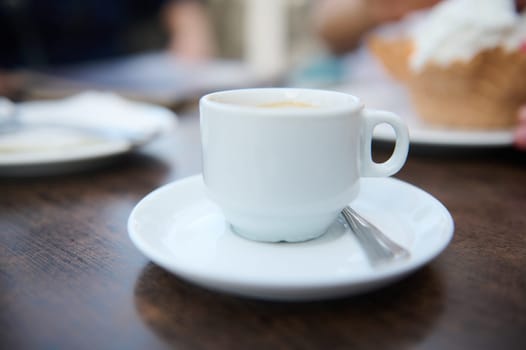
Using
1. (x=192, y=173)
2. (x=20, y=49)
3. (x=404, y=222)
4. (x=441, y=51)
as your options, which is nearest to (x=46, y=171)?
(x=192, y=173)

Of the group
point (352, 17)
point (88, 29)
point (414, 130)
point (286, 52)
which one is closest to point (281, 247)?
point (414, 130)

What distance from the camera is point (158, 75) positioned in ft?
3.67

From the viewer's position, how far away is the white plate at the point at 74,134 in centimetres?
54

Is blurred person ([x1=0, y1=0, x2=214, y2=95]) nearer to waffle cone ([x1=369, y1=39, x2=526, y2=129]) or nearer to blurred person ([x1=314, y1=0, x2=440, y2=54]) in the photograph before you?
blurred person ([x1=314, y1=0, x2=440, y2=54])

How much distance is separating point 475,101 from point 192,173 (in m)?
0.39

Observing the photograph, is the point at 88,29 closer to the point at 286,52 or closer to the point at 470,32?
the point at 286,52

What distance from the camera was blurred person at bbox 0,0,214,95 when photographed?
5.59 ft

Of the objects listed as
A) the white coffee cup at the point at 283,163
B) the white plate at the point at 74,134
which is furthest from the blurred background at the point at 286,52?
the white coffee cup at the point at 283,163

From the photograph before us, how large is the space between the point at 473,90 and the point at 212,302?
0.50 meters

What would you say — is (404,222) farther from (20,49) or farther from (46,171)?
(20,49)

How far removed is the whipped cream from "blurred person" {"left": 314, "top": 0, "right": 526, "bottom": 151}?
75 cm

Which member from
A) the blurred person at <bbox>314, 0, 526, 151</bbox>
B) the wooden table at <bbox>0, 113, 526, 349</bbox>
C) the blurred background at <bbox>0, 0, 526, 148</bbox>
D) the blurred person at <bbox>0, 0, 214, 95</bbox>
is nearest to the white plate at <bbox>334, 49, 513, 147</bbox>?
the blurred background at <bbox>0, 0, 526, 148</bbox>

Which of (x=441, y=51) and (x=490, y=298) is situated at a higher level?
(x=441, y=51)

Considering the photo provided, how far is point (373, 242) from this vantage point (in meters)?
0.32
